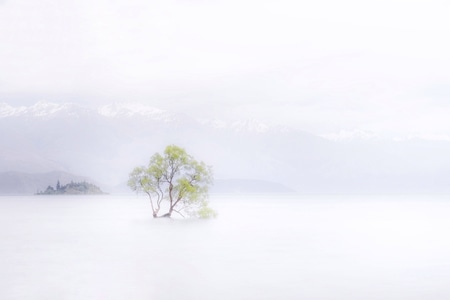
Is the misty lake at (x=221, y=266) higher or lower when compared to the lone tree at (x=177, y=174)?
lower

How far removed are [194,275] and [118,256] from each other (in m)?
11.9

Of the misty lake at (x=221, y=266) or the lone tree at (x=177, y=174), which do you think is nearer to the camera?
the misty lake at (x=221, y=266)

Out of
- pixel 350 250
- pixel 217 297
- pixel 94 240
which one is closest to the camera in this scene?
pixel 217 297

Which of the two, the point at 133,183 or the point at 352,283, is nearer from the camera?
the point at 352,283

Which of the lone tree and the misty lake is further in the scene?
the lone tree

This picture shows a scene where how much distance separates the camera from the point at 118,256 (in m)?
46.6

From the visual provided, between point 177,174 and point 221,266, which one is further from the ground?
point 177,174

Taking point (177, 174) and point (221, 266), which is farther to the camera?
point (177, 174)

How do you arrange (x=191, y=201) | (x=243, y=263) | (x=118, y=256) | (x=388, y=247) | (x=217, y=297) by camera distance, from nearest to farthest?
(x=217, y=297) → (x=243, y=263) → (x=118, y=256) → (x=388, y=247) → (x=191, y=201)

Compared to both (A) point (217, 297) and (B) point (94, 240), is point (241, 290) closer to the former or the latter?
(A) point (217, 297)

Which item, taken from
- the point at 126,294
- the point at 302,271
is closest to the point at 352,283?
the point at 302,271

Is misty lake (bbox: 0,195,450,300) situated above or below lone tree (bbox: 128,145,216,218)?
below

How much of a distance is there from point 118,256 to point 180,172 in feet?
87.5

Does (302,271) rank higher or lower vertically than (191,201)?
lower
